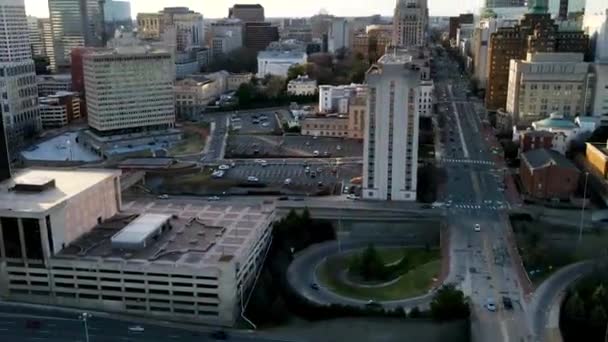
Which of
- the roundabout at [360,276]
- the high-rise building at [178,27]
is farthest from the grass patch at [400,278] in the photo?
the high-rise building at [178,27]

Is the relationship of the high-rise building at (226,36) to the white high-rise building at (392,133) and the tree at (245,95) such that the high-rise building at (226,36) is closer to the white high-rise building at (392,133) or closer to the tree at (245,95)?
the tree at (245,95)

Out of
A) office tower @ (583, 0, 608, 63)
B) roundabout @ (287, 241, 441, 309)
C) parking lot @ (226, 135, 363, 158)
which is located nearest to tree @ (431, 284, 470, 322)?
roundabout @ (287, 241, 441, 309)

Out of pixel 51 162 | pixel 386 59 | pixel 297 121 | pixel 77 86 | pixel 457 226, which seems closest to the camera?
pixel 457 226

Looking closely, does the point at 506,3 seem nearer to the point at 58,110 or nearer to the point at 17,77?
the point at 58,110

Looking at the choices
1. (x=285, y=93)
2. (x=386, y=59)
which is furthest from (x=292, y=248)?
(x=285, y=93)

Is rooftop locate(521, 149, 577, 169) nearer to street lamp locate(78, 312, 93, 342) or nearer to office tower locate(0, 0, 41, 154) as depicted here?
street lamp locate(78, 312, 93, 342)

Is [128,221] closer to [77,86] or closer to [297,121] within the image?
[297,121]
